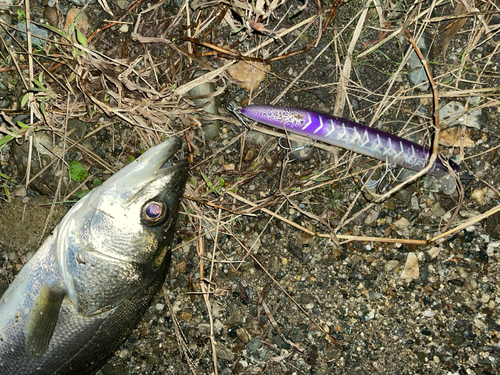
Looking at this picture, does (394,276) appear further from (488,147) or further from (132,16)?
(132,16)

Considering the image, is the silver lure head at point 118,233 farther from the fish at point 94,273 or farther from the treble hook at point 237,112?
the treble hook at point 237,112

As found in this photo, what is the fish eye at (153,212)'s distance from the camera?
8.45ft

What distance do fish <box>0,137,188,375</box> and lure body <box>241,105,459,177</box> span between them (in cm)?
77

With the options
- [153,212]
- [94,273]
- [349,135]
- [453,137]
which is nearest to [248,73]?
[349,135]

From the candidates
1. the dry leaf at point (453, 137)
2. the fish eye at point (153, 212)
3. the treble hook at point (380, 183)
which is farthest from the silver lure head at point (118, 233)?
the dry leaf at point (453, 137)

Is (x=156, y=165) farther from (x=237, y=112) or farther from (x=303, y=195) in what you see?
(x=303, y=195)

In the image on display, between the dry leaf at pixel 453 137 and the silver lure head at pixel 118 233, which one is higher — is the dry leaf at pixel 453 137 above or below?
below

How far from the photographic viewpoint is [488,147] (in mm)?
3189

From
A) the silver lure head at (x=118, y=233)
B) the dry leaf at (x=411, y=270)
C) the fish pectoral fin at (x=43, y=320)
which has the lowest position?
the dry leaf at (x=411, y=270)

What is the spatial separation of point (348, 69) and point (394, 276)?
1.76 meters

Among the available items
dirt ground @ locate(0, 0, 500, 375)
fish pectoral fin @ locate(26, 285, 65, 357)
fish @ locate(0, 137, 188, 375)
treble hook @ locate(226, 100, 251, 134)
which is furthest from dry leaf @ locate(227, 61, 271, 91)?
fish pectoral fin @ locate(26, 285, 65, 357)

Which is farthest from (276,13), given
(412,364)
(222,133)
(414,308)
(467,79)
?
(412,364)

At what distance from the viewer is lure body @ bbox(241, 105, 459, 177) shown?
9.47ft

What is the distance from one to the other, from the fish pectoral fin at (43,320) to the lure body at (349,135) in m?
1.89
